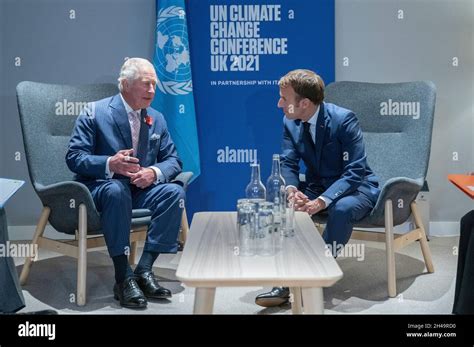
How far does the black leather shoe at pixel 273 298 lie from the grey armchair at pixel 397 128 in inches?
22.5

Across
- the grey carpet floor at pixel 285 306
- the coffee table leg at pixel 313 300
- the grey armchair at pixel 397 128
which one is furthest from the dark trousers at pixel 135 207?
the coffee table leg at pixel 313 300

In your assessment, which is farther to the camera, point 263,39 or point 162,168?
point 263,39

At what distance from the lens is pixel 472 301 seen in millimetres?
2328

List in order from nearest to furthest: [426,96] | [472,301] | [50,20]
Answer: [472,301]
[426,96]
[50,20]

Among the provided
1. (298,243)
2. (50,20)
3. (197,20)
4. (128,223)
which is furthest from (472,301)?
(50,20)

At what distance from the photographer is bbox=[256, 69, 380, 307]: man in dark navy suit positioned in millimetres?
3141

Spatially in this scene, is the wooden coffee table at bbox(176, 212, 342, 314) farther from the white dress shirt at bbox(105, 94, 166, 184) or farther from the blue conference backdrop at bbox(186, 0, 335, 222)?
the blue conference backdrop at bbox(186, 0, 335, 222)

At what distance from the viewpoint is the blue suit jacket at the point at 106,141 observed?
3254mm

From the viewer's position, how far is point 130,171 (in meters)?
3.24

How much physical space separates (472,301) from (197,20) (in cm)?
239

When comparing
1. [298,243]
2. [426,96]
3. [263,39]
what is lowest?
[298,243]

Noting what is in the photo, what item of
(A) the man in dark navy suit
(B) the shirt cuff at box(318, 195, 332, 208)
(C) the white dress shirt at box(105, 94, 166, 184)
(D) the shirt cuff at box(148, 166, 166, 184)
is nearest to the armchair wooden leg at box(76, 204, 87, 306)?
(C) the white dress shirt at box(105, 94, 166, 184)

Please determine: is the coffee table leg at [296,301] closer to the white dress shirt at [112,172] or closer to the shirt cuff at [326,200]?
the shirt cuff at [326,200]
